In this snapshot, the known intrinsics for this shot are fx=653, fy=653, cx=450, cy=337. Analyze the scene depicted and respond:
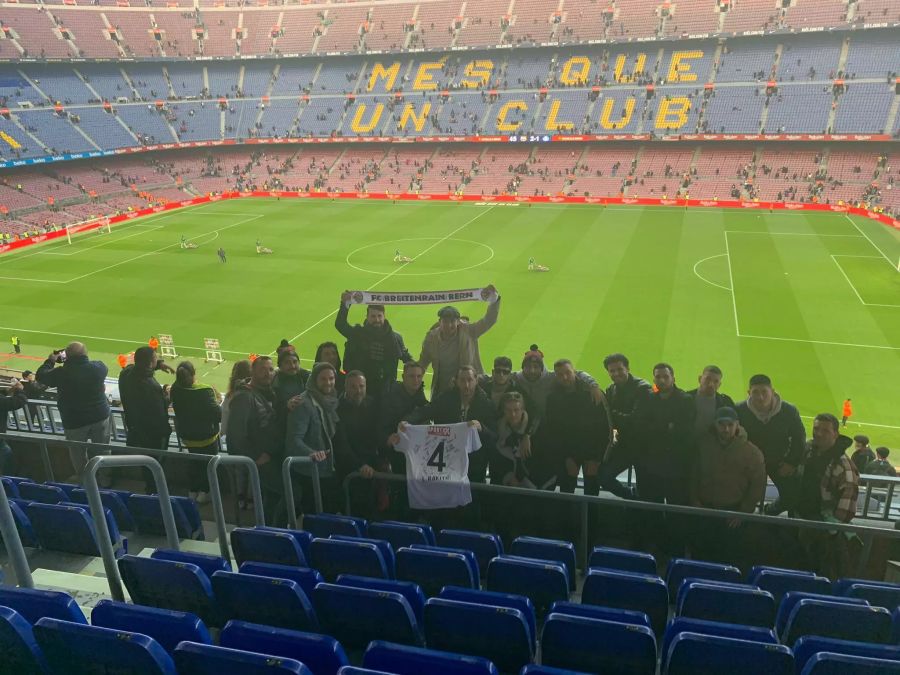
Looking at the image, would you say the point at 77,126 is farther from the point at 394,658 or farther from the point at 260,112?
the point at 394,658

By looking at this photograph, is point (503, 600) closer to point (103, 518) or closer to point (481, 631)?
point (481, 631)

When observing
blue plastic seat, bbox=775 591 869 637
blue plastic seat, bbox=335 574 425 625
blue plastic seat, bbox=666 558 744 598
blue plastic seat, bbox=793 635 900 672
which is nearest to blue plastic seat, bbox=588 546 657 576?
blue plastic seat, bbox=666 558 744 598

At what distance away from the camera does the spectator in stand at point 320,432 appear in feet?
24.3

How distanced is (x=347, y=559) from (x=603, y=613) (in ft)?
7.52

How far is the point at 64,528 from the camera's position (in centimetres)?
651

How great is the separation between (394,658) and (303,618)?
1.15 metres

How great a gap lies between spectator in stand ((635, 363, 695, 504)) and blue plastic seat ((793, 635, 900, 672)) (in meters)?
3.27

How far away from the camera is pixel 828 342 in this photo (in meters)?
25.1

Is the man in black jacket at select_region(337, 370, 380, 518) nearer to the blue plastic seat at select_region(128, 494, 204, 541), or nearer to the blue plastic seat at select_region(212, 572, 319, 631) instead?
the blue plastic seat at select_region(128, 494, 204, 541)

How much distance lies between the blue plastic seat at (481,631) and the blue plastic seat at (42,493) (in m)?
5.08

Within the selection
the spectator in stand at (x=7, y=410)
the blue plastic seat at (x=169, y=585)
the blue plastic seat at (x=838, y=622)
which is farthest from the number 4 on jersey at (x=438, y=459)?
the spectator in stand at (x=7, y=410)

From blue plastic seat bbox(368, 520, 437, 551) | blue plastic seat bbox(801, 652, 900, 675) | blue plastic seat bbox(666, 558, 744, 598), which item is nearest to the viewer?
blue plastic seat bbox(801, 652, 900, 675)

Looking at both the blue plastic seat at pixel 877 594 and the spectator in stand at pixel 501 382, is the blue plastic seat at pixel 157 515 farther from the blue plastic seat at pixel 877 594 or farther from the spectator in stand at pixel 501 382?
the blue plastic seat at pixel 877 594

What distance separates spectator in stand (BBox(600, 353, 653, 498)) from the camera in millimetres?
7992
